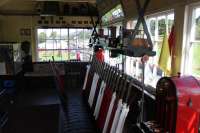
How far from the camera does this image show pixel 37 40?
962cm

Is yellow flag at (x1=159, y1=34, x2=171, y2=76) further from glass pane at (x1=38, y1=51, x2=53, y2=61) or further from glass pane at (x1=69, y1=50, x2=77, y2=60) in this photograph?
glass pane at (x1=38, y1=51, x2=53, y2=61)

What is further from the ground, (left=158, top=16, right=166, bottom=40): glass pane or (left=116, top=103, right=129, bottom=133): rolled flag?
(left=158, top=16, right=166, bottom=40): glass pane

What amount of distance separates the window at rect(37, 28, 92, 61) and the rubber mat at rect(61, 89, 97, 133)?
5.51m

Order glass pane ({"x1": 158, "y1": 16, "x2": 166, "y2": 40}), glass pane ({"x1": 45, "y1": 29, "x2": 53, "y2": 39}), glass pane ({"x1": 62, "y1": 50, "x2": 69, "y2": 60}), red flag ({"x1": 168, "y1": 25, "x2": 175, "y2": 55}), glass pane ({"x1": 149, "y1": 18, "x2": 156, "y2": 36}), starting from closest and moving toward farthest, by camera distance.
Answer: red flag ({"x1": 168, "y1": 25, "x2": 175, "y2": 55}), glass pane ({"x1": 158, "y1": 16, "x2": 166, "y2": 40}), glass pane ({"x1": 149, "y1": 18, "x2": 156, "y2": 36}), glass pane ({"x1": 45, "y1": 29, "x2": 53, "y2": 39}), glass pane ({"x1": 62, "y1": 50, "x2": 69, "y2": 60})

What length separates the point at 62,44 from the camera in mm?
10023

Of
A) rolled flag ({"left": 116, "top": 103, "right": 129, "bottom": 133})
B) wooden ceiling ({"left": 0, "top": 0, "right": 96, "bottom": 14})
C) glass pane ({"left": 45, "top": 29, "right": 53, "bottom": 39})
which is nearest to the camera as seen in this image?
rolled flag ({"left": 116, "top": 103, "right": 129, "bottom": 133})

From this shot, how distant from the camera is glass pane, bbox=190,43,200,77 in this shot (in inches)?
95.5

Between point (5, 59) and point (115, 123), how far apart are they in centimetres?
547

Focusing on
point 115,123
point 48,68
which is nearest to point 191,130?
point 115,123

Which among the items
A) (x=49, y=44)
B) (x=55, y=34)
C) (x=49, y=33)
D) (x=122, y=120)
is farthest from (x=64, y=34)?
(x=122, y=120)

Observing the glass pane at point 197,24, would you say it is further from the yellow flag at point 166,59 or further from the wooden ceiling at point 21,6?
the wooden ceiling at point 21,6

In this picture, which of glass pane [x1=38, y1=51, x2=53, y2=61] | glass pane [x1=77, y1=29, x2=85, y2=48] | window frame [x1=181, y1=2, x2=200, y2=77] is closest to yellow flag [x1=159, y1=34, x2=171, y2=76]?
window frame [x1=181, y1=2, x2=200, y2=77]

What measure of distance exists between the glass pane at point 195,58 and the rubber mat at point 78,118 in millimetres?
1565

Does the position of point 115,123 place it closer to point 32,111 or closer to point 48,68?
point 32,111
